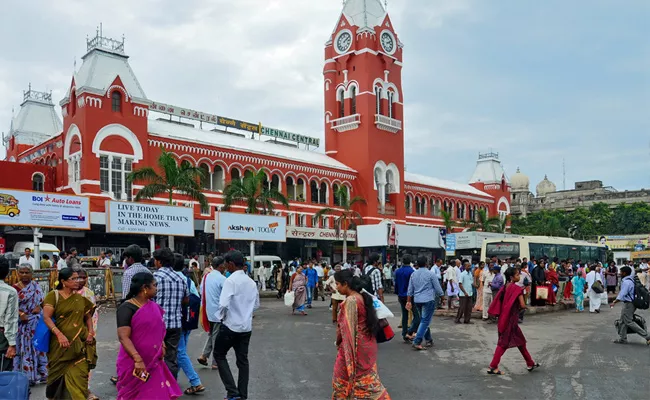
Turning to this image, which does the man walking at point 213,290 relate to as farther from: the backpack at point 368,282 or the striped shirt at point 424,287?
the striped shirt at point 424,287

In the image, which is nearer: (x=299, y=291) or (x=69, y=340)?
(x=69, y=340)

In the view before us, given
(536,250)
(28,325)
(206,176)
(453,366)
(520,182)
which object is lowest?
(453,366)

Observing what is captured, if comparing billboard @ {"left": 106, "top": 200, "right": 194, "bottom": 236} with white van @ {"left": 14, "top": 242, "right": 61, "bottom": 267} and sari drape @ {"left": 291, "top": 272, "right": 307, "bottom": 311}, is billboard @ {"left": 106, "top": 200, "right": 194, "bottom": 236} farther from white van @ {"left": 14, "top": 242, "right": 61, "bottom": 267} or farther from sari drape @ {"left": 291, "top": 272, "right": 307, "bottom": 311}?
sari drape @ {"left": 291, "top": 272, "right": 307, "bottom": 311}

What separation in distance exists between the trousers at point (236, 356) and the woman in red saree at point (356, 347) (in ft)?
4.42

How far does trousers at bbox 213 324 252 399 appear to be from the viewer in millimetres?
6598

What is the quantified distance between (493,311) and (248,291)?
3922mm

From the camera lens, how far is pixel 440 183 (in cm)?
5591

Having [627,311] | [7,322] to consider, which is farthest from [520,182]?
[7,322]

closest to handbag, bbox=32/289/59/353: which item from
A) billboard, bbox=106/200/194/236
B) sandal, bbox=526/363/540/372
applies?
sandal, bbox=526/363/540/372

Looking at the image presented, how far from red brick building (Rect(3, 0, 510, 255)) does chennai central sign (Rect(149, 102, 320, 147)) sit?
0.09m

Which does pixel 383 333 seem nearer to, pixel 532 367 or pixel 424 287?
pixel 532 367

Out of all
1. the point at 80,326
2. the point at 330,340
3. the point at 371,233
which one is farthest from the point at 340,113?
the point at 80,326

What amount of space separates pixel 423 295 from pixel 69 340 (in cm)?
653

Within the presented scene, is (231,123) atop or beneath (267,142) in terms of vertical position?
atop
